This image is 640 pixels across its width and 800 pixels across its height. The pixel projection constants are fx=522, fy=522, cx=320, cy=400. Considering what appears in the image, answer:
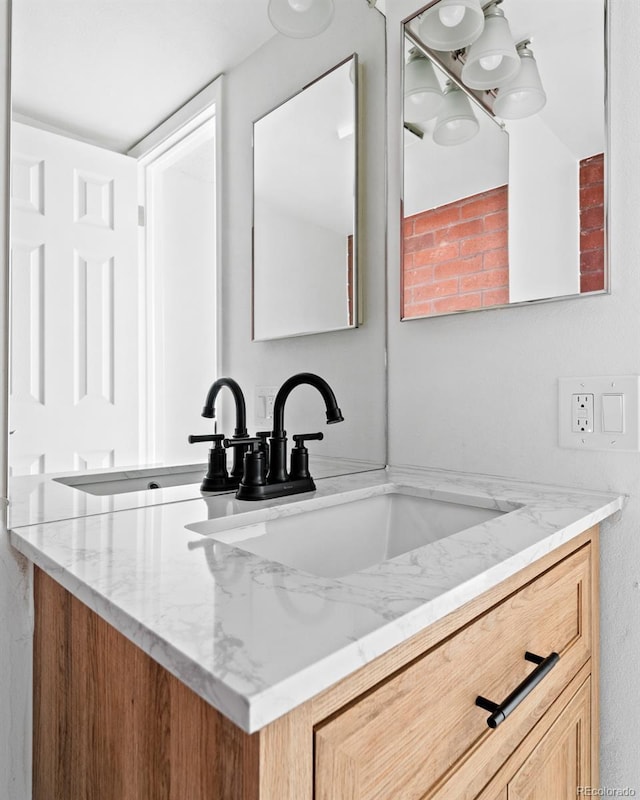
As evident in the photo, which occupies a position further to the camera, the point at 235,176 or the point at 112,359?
the point at 235,176

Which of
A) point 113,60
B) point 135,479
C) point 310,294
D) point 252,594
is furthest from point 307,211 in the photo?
point 252,594

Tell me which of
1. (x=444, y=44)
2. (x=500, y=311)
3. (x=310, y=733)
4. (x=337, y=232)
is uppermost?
(x=444, y=44)

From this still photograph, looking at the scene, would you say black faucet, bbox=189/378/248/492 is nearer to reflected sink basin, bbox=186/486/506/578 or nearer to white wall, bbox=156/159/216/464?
white wall, bbox=156/159/216/464

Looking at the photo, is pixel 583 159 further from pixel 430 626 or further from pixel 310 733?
pixel 310 733

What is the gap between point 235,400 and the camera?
42.8 inches

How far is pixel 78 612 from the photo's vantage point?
0.65 meters

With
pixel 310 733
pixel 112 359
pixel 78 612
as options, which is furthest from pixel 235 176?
pixel 310 733

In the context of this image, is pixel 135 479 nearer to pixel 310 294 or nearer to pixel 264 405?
pixel 264 405

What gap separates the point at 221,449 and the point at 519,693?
2.14 ft

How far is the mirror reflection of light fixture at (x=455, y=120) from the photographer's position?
1231 mm

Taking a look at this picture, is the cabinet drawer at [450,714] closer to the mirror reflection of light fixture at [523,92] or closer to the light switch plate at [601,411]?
the light switch plate at [601,411]

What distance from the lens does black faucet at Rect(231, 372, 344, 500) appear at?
0.98 metres

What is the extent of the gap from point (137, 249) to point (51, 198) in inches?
6.1

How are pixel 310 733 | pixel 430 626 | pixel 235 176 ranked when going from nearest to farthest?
1. pixel 310 733
2. pixel 430 626
3. pixel 235 176
